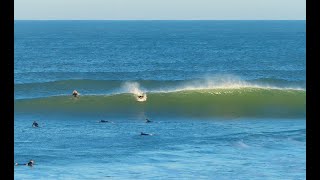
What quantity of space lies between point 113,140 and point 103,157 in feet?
8.33

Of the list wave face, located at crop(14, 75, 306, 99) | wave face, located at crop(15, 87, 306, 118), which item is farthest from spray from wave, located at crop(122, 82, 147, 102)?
wave face, located at crop(15, 87, 306, 118)

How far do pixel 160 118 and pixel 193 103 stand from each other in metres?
4.47

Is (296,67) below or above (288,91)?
above

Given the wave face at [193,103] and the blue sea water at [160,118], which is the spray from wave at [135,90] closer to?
the blue sea water at [160,118]

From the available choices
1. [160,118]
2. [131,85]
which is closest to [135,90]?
[131,85]

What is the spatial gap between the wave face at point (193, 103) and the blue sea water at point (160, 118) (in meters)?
0.04

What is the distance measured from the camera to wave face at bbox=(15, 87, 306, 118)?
2469 centimetres

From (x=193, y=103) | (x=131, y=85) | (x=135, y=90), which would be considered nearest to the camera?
(x=193, y=103)

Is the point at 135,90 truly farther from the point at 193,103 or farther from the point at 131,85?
the point at 193,103

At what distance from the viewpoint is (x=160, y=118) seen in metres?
22.9

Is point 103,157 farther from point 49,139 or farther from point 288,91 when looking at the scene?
point 288,91
